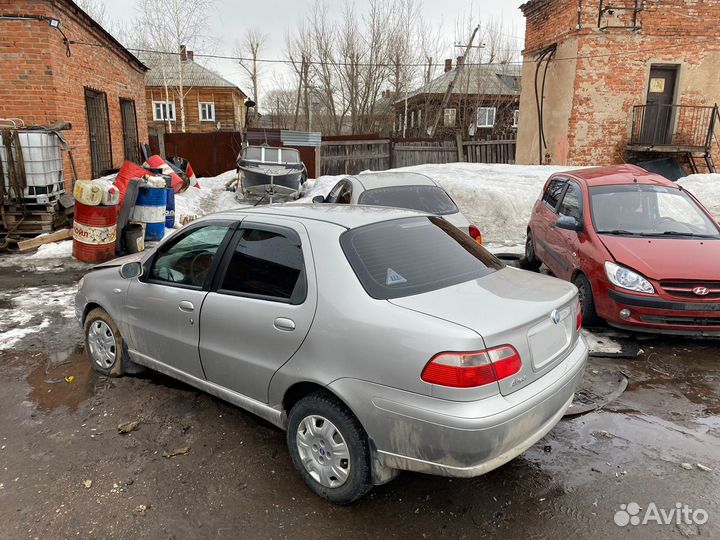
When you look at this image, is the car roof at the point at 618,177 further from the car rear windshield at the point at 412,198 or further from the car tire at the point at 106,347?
the car tire at the point at 106,347

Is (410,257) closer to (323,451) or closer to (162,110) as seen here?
(323,451)

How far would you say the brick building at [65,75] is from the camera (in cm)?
954

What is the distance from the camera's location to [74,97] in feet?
36.1

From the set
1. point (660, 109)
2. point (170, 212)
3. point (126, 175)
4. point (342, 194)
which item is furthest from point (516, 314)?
point (660, 109)

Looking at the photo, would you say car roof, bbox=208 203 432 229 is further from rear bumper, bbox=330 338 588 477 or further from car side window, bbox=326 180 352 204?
car side window, bbox=326 180 352 204

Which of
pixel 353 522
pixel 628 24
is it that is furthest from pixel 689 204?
pixel 628 24

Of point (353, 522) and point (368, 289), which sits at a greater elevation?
point (368, 289)

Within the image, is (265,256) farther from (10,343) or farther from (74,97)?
(74,97)

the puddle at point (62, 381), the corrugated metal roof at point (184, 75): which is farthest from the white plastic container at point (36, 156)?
the corrugated metal roof at point (184, 75)

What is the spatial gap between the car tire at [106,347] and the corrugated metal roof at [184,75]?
3128cm

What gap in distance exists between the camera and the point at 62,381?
432 centimetres

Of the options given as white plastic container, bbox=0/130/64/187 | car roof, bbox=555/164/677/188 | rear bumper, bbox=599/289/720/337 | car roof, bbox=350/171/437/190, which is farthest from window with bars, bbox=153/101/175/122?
rear bumper, bbox=599/289/720/337

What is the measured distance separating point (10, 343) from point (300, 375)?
154 inches

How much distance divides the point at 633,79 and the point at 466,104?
39.1 ft
